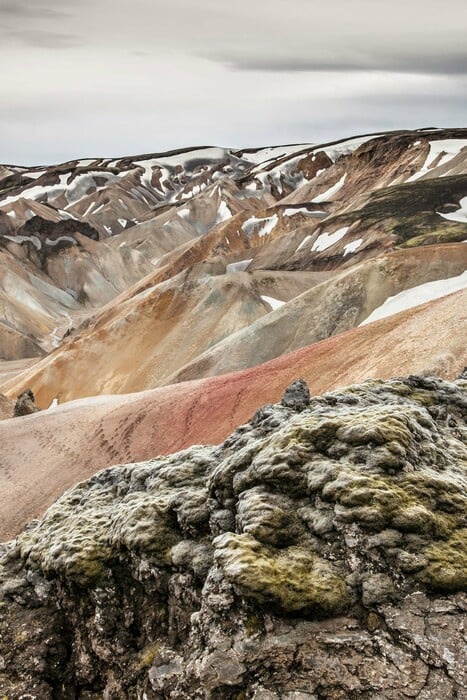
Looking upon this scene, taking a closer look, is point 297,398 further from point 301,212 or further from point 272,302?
point 301,212

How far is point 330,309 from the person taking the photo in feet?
190

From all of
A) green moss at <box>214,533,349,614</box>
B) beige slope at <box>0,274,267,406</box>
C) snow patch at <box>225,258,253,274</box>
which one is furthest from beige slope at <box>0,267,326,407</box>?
green moss at <box>214,533,349,614</box>

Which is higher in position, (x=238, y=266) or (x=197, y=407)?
(x=197, y=407)

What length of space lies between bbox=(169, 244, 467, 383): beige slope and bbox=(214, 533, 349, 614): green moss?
147 ft

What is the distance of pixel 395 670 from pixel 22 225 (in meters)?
204

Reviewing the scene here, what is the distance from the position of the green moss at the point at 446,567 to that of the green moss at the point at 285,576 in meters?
1.13

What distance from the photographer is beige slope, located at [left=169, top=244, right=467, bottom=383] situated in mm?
55562

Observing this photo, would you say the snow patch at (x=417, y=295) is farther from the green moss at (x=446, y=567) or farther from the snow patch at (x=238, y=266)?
the snow patch at (x=238, y=266)

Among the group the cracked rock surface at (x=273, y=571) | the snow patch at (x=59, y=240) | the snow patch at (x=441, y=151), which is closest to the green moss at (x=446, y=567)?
the cracked rock surface at (x=273, y=571)

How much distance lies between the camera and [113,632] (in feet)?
34.9

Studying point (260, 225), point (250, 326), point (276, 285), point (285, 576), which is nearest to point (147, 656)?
point (285, 576)

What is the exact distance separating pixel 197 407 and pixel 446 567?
97.5ft

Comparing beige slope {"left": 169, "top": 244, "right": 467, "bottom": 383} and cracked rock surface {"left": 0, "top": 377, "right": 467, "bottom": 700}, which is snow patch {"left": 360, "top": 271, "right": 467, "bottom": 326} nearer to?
beige slope {"left": 169, "top": 244, "right": 467, "bottom": 383}

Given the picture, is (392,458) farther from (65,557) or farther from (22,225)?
(22,225)
